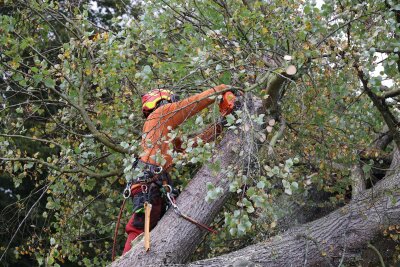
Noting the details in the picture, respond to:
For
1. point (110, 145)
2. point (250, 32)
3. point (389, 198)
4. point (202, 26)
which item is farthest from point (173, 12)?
point (389, 198)

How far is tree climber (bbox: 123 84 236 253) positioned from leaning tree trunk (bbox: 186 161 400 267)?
24.2 inches

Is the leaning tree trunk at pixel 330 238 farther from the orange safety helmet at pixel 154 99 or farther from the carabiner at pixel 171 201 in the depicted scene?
the orange safety helmet at pixel 154 99

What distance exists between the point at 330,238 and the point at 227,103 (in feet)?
3.71

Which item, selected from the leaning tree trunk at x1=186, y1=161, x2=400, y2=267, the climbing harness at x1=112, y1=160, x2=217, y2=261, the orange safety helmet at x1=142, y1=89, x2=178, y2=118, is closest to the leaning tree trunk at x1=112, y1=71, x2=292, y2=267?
the climbing harness at x1=112, y1=160, x2=217, y2=261

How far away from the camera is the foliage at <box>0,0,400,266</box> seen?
408 cm

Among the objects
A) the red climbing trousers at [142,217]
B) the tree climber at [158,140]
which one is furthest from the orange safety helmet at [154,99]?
the red climbing trousers at [142,217]

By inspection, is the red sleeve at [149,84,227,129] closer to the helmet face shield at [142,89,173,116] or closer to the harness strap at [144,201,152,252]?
the helmet face shield at [142,89,173,116]

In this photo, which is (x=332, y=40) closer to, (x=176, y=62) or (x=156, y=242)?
(x=176, y=62)

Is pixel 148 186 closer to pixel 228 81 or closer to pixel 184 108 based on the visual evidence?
pixel 184 108

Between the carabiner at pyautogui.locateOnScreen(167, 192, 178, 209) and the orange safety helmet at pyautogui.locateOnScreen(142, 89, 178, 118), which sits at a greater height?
the orange safety helmet at pyautogui.locateOnScreen(142, 89, 178, 118)

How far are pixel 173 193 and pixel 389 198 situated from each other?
1.52 meters

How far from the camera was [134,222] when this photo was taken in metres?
4.51

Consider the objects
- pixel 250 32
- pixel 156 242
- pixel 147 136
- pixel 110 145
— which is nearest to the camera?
pixel 156 242

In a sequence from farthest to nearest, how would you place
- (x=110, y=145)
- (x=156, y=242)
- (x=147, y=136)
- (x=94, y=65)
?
(x=94, y=65), (x=110, y=145), (x=147, y=136), (x=156, y=242)
